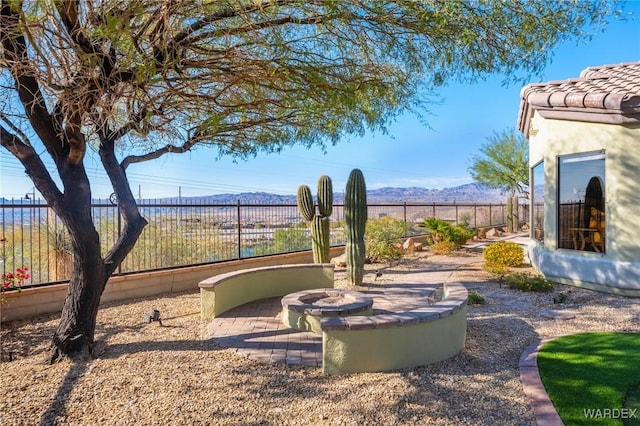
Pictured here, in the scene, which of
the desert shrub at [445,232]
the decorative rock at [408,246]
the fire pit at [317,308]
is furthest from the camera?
the desert shrub at [445,232]

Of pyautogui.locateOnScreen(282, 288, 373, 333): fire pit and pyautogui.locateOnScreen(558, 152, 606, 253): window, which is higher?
pyautogui.locateOnScreen(558, 152, 606, 253): window

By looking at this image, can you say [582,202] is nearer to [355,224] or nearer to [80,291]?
[355,224]

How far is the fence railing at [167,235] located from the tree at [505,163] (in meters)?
16.1

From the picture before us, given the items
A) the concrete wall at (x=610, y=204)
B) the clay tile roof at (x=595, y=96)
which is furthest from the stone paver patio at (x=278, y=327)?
the clay tile roof at (x=595, y=96)

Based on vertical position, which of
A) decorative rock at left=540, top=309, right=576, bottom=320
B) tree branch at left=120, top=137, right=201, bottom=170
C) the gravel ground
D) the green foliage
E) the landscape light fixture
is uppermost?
tree branch at left=120, top=137, right=201, bottom=170

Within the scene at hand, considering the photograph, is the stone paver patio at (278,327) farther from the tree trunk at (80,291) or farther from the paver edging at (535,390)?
the paver edging at (535,390)

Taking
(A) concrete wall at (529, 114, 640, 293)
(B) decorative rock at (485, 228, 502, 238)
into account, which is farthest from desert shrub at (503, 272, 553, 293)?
(B) decorative rock at (485, 228, 502, 238)

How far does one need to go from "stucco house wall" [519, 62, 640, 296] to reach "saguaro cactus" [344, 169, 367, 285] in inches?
177

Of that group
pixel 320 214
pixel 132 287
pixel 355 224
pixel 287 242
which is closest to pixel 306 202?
pixel 320 214

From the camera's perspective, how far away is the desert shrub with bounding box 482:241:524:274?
1011cm

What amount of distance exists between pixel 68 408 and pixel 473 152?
27.5 metres

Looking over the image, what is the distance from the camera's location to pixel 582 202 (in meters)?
8.65

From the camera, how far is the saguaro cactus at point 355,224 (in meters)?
8.73

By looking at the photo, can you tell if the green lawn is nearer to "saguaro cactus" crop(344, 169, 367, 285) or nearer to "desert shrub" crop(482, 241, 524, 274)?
"saguaro cactus" crop(344, 169, 367, 285)
